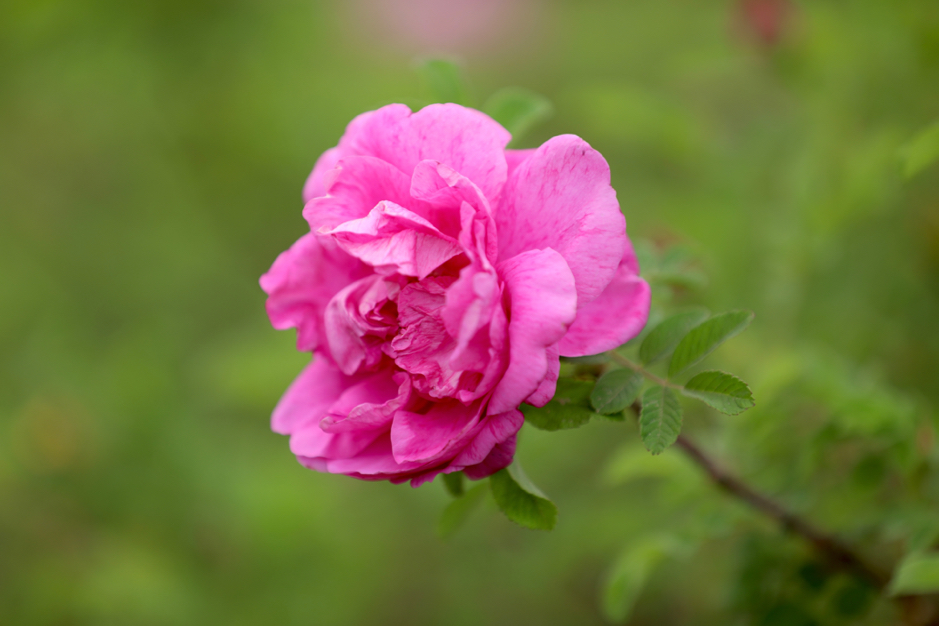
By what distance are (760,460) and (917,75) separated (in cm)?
72

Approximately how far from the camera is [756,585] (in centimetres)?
83

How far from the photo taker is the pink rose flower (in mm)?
473

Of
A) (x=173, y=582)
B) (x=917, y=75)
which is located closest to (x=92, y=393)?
(x=173, y=582)

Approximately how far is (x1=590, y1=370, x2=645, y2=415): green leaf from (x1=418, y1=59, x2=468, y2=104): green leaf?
1.07 ft

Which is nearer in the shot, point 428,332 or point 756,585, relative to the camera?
point 428,332

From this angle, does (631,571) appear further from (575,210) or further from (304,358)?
(304,358)

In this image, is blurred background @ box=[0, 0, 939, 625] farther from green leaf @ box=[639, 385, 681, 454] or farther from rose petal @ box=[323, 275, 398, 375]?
rose petal @ box=[323, 275, 398, 375]

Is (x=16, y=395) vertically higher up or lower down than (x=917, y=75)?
lower down

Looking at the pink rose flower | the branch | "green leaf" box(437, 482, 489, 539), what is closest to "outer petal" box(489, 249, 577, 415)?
the pink rose flower

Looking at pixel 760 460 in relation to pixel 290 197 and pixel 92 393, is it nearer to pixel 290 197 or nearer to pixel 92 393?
pixel 92 393

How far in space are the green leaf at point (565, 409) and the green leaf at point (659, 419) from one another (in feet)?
0.14

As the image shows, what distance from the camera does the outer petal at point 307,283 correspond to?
59cm

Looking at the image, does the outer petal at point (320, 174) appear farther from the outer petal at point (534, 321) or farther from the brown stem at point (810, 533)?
the brown stem at point (810, 533)

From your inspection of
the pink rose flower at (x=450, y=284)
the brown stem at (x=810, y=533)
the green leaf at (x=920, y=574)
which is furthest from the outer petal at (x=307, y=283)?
the green leaf at (x=920, y=574)
